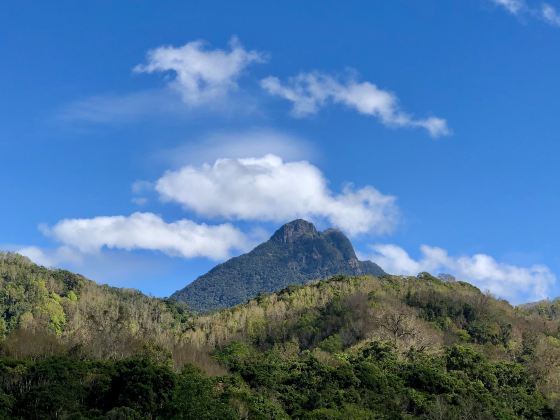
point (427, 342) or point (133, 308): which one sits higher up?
point (133, 308)

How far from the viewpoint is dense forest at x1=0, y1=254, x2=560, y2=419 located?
47.8 m

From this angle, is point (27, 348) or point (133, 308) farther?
point (133, 308)

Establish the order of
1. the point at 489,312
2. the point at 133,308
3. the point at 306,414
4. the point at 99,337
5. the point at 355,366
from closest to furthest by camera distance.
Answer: the point at 306,414 < the point at 355,366 < the point at 99,337 < the point at 489,312 < the point at 133,308

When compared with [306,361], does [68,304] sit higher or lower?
higher

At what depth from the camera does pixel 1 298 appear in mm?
134625

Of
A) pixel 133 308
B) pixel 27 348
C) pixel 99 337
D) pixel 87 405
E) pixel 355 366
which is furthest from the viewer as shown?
pixel 133 308

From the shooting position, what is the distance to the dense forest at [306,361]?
47.8m

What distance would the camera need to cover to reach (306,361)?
67062 mm

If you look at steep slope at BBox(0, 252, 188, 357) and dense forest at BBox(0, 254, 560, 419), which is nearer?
dense forest at BBox(0, 254, 560, 419)

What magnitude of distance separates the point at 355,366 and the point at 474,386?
477 inches

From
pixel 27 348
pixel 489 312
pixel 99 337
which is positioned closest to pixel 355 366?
pixel 99 337

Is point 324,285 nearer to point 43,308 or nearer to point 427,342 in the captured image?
point 427,342

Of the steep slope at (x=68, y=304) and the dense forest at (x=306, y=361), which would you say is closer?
the dense forest at (x=306, y=361)

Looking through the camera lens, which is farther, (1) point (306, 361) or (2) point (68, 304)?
(2) point (68, 304)
